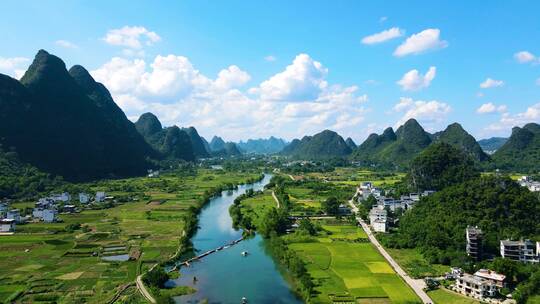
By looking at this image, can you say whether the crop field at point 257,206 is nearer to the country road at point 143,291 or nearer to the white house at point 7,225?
the country road at point 143,291

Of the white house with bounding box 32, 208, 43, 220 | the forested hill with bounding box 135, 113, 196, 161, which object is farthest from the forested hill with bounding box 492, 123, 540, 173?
the forested hill with bounding box 135, 113, 196, 161

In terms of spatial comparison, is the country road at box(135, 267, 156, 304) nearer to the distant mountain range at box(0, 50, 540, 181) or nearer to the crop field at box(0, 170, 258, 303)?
the crop field at box(0, 170, 258, 303)

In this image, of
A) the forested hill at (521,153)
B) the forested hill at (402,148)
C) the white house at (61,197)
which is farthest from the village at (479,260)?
the forested hill at (402,148)

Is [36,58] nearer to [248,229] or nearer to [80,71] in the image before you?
[80,71]

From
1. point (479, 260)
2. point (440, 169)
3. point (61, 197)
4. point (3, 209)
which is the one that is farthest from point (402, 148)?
point (3, 209)

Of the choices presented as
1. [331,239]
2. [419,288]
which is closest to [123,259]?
[331,239]

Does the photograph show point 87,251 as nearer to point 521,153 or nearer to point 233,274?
point 233,274
